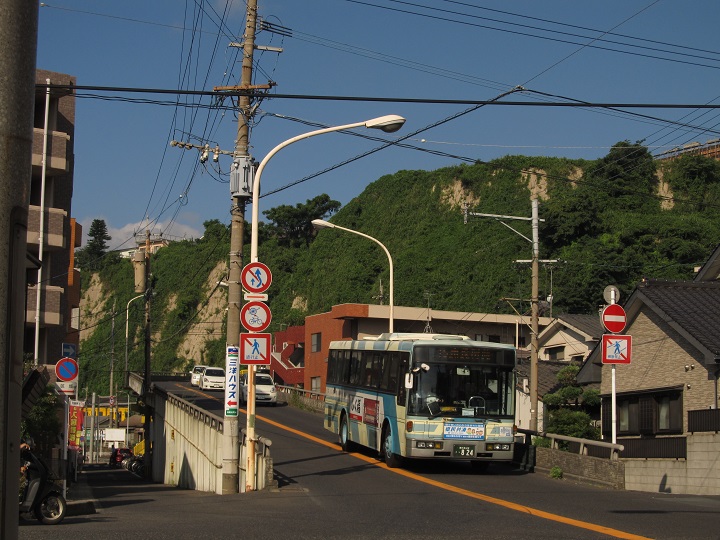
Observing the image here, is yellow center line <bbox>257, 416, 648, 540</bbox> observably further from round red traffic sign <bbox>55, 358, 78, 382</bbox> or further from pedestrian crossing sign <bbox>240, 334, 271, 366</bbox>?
round red traffic sign <bbox>55, 358, 78, 382</bbox>

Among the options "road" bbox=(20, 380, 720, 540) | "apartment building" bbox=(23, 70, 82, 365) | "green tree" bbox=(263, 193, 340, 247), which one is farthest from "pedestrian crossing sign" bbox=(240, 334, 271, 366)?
"green tree" bbox=(263, 193, 340, 247)

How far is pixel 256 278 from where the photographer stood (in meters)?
16.4

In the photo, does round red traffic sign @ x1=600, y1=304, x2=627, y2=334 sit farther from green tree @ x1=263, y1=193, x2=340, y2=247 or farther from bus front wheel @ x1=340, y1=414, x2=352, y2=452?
green tree @ x1=263, y1=193, x2=340, y2=247

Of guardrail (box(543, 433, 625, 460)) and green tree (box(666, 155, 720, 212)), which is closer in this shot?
guardrail (box(543, 433, 625, 460))

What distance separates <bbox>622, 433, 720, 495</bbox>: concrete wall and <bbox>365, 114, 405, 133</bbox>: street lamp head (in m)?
10.9

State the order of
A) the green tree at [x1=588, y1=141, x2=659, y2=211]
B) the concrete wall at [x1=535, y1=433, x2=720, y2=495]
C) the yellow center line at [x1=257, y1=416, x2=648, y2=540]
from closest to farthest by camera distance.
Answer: the yellow center line at [x1=257, y1=416, x2=648, y2=540], the concrete wall at [x1=535, y1=433, x2=720, y2=495], the green tree at [x1=588, y1=141, x2=659, y2=211]

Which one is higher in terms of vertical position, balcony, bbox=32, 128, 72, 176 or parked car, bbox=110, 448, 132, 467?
balcony, bbox=32, 128, 72, 176

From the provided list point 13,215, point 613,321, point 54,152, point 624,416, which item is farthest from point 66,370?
point 13,215

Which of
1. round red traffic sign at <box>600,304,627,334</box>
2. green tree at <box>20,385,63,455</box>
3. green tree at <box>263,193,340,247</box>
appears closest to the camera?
round red traffic sign at <box>600,304,627,334</box>

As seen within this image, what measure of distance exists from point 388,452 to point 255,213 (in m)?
7.26

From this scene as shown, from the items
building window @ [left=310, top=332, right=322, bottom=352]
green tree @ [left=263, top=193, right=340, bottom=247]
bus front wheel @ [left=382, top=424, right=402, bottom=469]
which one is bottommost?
bus front wheel @ [left=382, top=424, right=402, bottom=469]

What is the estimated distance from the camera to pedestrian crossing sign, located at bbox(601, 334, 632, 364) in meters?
17.4

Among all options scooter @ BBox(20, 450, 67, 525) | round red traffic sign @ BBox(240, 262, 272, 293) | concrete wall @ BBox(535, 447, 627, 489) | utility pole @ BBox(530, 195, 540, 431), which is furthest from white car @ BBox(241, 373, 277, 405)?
scooter @ BBox(20, 450, 67, 525)

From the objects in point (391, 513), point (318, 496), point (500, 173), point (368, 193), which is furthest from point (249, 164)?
point (368, 193)
